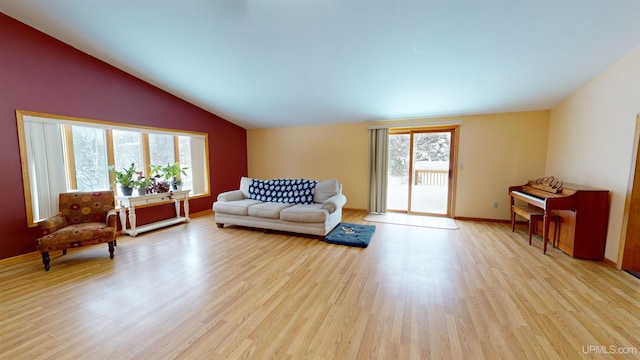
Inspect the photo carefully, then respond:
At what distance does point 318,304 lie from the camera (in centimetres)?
193

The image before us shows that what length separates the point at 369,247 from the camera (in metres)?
3.17

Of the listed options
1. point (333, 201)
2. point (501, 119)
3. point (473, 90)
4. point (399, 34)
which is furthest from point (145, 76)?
point (501, 119)

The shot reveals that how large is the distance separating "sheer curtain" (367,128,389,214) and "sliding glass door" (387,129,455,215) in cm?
31

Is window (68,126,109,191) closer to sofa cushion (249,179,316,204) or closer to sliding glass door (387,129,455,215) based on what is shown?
sofa cushion (249,179,316,204)

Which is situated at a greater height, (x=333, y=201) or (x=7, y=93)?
(x=7, y=93)

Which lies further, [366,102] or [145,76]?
[366,102]

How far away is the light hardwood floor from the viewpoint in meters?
1.48

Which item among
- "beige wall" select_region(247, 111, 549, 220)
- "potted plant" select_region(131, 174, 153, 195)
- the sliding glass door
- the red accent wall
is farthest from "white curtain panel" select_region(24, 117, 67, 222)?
the sliding glass door

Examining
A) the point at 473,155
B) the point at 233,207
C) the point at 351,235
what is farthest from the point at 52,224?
the point at 473,155

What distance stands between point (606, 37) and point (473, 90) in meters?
1.25

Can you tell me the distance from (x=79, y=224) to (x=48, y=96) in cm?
166

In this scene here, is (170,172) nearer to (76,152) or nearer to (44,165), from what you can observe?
(76,152)

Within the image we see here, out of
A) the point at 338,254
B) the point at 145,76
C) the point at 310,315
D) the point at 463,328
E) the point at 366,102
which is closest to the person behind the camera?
the point at 463,328

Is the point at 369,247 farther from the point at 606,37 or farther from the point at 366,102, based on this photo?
the point at 606,37
